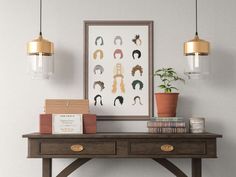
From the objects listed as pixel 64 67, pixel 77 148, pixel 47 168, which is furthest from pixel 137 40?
pixel 47 168

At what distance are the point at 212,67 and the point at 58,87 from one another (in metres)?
1.12

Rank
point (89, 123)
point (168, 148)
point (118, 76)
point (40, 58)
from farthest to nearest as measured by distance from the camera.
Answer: point (118, 76)
point (40, 58)
point (89, 123)
point (168, 148)

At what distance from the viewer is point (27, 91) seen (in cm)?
314

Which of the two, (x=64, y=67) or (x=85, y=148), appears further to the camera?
(x=64, y=67)

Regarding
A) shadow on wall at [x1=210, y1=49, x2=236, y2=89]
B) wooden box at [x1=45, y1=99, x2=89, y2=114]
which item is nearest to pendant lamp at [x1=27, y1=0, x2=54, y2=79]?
wooden box at [x1=45, y1=99, x2=89, y2=114]

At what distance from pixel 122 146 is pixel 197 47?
33.1 inches

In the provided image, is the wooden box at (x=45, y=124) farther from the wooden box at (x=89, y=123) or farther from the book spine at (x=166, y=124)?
the book spine at (x=166, y=124)

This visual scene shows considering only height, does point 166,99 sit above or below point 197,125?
above

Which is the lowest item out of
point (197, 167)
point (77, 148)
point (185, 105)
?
point (197, 167)

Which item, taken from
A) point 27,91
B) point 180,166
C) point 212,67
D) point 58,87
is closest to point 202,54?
point 212,67

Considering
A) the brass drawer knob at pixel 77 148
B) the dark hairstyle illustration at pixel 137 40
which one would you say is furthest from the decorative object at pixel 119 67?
the brass drawer knob at pixel 77 148

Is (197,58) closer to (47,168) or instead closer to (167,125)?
(167,125)

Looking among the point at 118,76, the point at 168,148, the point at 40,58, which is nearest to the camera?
the point at 168,148

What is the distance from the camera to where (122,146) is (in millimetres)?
2756
